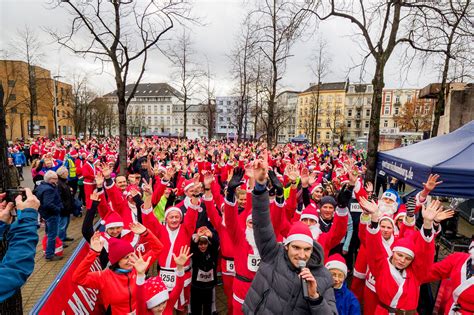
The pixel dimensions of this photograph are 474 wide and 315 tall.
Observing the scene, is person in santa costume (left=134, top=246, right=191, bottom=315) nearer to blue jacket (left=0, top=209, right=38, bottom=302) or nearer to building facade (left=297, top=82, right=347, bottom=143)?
blue jacket (left=0, top=209, right=38, bottom=302)

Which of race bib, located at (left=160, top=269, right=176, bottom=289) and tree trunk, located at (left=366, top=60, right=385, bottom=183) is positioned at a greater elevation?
tree trunk, located at (left=366, top=60, right=385, bottom=183)

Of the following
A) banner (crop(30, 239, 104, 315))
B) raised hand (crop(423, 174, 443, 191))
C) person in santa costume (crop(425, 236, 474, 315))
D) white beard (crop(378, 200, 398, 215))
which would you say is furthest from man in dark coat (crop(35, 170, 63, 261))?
raised hand (crop(423, 174, 443, 191))

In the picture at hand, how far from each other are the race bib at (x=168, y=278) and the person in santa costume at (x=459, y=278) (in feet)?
9.58

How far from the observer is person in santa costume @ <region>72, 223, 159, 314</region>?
2.56 metres

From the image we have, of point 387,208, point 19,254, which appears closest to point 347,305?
point 387,208

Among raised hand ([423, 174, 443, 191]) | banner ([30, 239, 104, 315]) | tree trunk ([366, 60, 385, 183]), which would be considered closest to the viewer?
banner ([30, 239, 104, 315])

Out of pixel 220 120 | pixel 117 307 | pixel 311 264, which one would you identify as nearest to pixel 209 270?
pixel 117 307

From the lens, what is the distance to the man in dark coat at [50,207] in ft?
18.8

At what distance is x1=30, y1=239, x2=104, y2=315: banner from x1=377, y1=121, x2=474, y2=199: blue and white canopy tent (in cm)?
476

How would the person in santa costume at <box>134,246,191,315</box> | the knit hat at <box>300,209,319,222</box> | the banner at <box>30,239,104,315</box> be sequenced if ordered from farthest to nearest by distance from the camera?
the knit hat at <box>300,209,319,222</box> → the person in santa costume at <box>134,246,191,315</box> → the banner at <box>30,239,104,315</box>

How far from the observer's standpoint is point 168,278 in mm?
3436

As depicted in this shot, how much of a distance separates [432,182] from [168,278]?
375 cm

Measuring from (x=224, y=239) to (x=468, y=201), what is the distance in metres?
10.1

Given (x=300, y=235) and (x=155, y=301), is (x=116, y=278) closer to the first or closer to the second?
(x=155, y=301)
